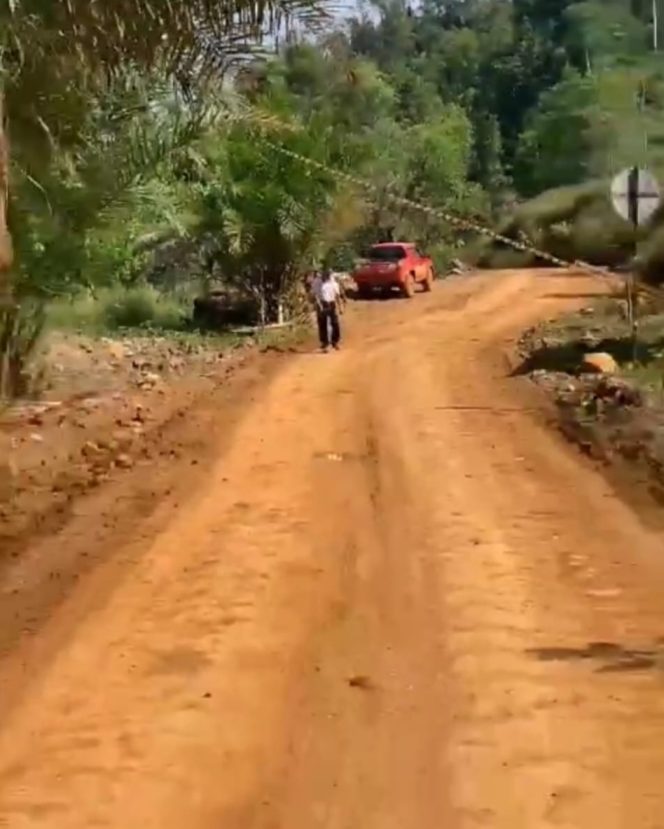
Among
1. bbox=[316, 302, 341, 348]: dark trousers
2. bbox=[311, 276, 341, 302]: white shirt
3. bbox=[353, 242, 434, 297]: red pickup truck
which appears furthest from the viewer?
bbox=[353, 242, 434, 297]: red pickup truck

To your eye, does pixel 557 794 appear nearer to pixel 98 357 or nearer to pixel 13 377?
pixel 13 377

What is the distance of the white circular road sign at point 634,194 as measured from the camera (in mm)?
17406

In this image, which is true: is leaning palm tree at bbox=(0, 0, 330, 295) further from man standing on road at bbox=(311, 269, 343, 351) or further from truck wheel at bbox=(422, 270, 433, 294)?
truck wheel at bbox=(422, 270, 433, 294)

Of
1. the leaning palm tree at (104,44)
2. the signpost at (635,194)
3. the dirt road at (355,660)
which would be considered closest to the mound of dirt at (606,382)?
the dirt road at (355,660)

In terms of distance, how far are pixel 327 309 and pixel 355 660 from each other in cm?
1833

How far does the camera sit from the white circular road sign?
1741 cm

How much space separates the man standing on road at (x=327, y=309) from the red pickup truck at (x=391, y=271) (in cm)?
1096

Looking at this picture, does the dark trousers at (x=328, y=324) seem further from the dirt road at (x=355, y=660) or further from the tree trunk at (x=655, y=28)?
the dirt road at (x=355, y=660)

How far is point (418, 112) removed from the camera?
205ft

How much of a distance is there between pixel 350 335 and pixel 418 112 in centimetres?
3609

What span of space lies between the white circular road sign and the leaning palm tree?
780cm

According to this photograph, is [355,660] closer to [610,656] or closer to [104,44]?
[610,656]

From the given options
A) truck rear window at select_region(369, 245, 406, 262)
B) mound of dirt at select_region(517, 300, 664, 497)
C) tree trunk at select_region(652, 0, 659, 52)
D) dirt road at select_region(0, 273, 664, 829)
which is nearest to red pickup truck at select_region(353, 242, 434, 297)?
truck rear window at select_region(369, 245, 406, 262)

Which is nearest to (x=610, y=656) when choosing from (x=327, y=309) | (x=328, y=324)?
(x=327, y=309)
